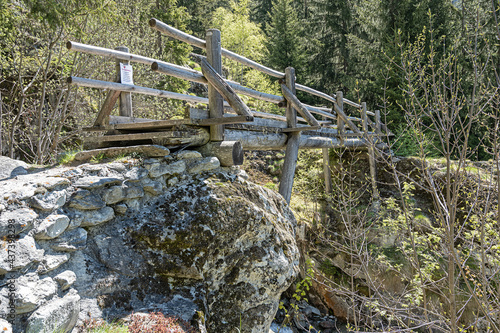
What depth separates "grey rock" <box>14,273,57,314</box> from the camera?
6.30ft

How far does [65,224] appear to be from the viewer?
2.43 meters

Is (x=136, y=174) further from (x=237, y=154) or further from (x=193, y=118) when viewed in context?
(x=237, y=154)

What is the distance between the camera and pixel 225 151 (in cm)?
362

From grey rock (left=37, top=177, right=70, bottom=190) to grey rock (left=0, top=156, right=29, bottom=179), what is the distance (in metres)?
0.66

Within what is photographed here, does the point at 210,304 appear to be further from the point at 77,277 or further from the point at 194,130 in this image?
the point at 194,130

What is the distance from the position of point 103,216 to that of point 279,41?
1407cm

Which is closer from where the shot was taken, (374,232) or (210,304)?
(210,304)

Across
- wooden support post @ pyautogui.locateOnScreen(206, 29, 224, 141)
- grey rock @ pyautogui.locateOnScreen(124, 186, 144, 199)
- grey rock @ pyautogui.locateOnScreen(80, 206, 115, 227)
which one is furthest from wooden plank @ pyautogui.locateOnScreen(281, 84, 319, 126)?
grey rock @ pyautogui.locateOnScreen(80, 206, 115, 227)

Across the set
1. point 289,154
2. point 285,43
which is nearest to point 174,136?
point 289,154

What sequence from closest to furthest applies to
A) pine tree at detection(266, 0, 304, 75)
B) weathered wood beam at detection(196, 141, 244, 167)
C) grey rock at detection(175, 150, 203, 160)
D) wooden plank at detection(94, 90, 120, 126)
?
grey rock at detection(175, 150, 203, 160) → weathered wood beam at detection(196, 141, 244, 167) → wooden plank at detection(94, 90, 120, 126) → pine tree at detection(266, 0, 304, 75)

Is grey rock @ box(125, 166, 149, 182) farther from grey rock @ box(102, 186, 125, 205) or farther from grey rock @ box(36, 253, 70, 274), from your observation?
grey rock @ box(36, 253, 70, 274)

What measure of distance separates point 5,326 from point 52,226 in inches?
26.9

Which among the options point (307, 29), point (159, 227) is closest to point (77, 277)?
point (159, 227)

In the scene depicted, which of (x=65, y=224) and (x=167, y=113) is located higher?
(x=167, y=113)
